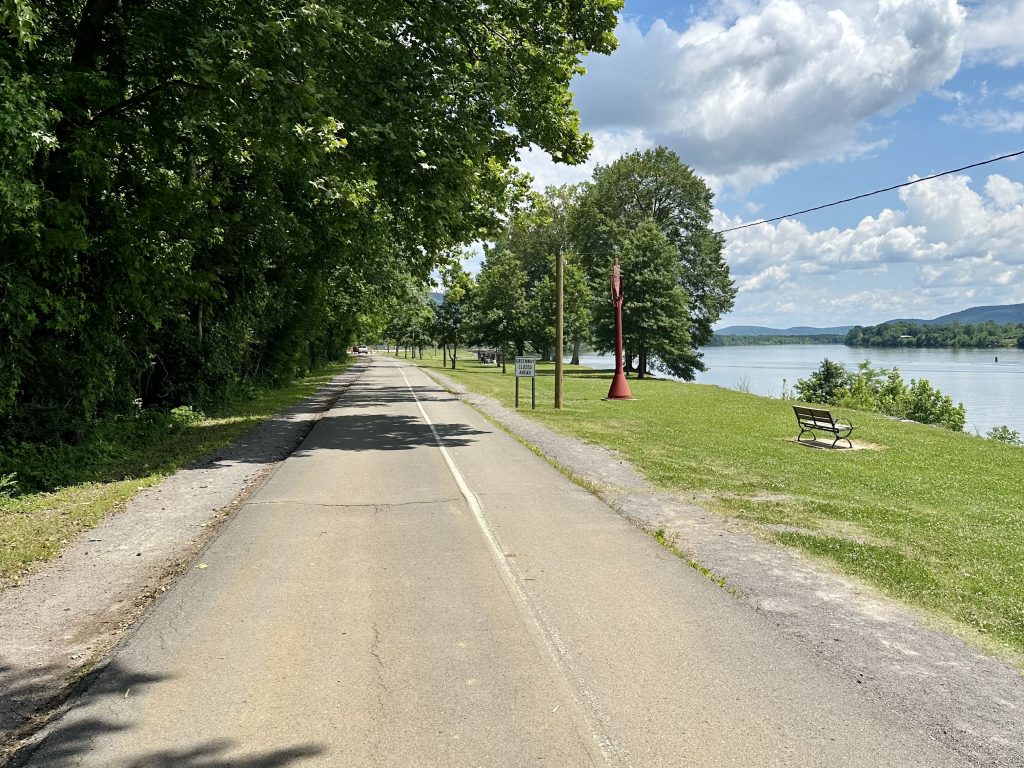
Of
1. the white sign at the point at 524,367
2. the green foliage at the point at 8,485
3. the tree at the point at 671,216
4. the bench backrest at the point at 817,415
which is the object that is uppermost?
the tree at the point at 671,216

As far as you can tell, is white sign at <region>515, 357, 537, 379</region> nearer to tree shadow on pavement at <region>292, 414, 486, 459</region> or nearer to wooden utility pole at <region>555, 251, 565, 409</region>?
wooden utility pole at <region>555, 251, 565, 409</region>

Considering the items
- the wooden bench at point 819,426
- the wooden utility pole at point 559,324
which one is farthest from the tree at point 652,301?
the wooden bench at point 819,426

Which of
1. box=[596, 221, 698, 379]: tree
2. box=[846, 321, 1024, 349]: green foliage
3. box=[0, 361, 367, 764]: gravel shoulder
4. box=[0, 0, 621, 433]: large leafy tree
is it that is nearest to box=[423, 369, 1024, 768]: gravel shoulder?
box=[0, 361, 367, 764]: gravel shoulder

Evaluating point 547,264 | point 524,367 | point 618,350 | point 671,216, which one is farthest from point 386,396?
point 547,264

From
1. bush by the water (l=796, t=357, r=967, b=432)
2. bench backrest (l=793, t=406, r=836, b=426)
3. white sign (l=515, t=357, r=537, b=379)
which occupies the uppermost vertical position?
white sign (l=515, t=357, r=537, b=379)

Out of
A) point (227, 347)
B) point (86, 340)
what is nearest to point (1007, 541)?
point (86, 340)

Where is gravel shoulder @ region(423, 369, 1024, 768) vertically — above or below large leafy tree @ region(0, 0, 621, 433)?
below

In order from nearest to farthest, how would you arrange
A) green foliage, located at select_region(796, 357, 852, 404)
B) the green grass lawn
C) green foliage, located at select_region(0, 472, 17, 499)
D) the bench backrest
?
the green grass lawn, green foliage, located at select_region(0, 472, 17, 499), the bench backrest, green foliage, located at select_region(796, 357, 852, 404)

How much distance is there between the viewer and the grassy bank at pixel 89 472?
7.13 m

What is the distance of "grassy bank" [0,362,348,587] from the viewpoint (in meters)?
7.13

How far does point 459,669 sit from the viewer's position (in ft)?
14.0

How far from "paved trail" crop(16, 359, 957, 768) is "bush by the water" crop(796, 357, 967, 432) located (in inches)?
1040

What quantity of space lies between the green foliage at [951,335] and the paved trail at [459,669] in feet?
448

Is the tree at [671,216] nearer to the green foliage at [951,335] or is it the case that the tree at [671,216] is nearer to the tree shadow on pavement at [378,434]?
the tree shadow on pavement at [378,434]
